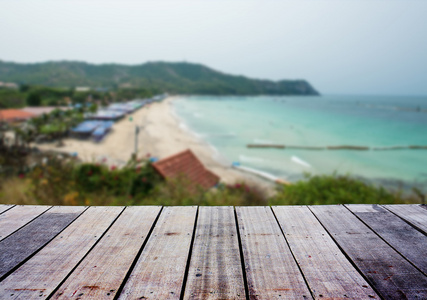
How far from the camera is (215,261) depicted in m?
1.06

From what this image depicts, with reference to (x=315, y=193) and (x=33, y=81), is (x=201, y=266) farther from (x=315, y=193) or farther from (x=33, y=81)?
(x=33, y=81)

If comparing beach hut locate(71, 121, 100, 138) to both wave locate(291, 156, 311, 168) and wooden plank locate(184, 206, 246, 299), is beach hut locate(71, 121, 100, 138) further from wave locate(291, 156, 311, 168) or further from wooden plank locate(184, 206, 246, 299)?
wooden plank locate(184, 206, 246, 299)

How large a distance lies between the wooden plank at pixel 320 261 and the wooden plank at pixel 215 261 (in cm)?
27

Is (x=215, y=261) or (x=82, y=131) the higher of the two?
(x=215, y=261)

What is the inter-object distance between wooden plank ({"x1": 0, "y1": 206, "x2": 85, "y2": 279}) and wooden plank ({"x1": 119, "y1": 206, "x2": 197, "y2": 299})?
50 cm

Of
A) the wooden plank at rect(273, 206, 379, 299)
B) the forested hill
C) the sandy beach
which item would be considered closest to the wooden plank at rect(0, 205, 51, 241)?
the wooden plank at rect(273, 206, 379, 299)

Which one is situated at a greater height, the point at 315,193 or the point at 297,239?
the point at 297,239

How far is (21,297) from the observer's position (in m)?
0.87

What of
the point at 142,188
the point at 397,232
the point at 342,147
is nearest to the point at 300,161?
the point at 342,147

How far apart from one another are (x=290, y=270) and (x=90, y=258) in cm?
84

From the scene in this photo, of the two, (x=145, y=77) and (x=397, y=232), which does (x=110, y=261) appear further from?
(x=145, y=77)

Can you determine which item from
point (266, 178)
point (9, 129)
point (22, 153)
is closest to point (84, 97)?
point (9, 129)

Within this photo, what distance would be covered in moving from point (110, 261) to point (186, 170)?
30.0ft

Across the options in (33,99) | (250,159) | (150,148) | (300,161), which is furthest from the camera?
(33,99)
